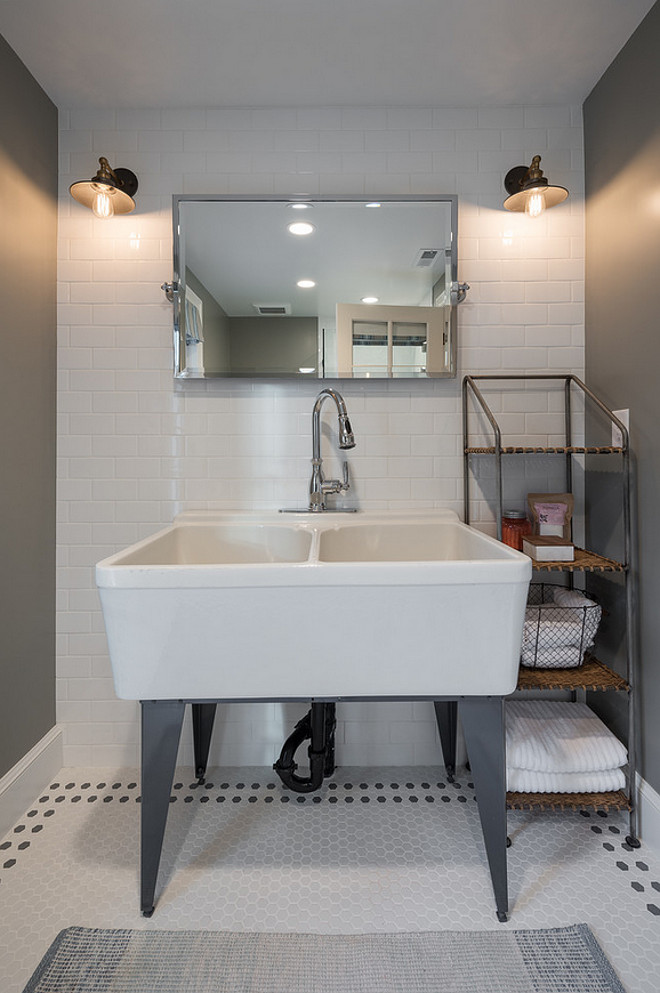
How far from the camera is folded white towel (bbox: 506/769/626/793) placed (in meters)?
1.57

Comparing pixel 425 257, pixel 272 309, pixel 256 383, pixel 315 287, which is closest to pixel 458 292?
pixel 425 257

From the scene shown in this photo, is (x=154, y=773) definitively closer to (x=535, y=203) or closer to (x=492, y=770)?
(x=492, y=770)

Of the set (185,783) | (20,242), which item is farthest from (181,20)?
(185,783)

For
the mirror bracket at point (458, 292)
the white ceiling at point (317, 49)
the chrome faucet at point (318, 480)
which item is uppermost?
the white ceiling at point (317, 49)

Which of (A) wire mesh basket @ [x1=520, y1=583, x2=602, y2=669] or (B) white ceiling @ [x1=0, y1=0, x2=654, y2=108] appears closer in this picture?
(B) white ceiling @ [x1=0, y1=0, x2=654, y2=108]

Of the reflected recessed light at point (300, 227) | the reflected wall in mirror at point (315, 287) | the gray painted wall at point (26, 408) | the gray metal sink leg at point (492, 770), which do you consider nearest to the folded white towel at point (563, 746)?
the gray metal sink leg at point (492, 770)

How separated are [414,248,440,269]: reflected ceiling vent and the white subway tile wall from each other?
0.41ft

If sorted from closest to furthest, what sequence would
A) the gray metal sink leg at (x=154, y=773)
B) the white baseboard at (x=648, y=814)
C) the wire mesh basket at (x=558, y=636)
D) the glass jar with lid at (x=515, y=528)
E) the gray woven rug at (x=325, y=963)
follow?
the gray woven rug at (x=325, y=963) → the gray metal sink leg at (x=154, y=773) → the white baseboard at (x=648, y=814) → the wire mesh basket at (x=558, y=636) → the glass jar with lid at (x=515, y=528)

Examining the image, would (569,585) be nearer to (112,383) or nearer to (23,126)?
(112,383)

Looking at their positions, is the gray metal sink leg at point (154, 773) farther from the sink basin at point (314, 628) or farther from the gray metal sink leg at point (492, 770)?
the gray metal sink leg at point (492, 770)

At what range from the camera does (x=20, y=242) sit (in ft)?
5.64

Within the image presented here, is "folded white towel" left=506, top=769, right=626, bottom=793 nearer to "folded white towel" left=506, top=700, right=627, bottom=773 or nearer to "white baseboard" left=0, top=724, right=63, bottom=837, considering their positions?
"folded white towel" left=506, top=700, right=627, bottom=773

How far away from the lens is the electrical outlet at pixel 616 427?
1701 millimetres

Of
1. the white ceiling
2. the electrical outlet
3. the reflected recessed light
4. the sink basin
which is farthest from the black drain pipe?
the white ceiling
